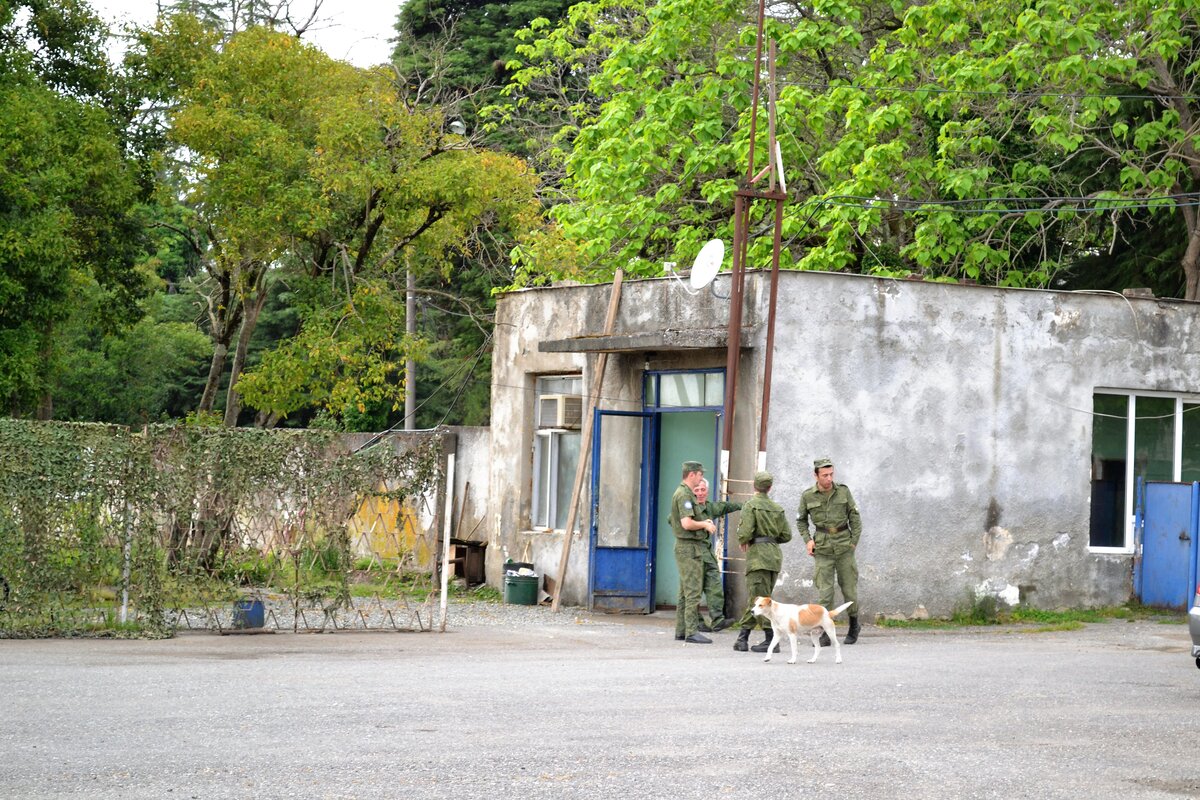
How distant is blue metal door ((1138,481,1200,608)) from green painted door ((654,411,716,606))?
5827mm

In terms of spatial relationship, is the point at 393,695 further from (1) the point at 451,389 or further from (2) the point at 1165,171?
(1) the point at 451,389

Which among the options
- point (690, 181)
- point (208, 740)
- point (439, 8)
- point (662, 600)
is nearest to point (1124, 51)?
point (690, 181)

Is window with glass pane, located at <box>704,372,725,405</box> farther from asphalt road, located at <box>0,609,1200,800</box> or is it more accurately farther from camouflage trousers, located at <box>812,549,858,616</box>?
asphalt road, located at <box>0,609,1200,800</box>

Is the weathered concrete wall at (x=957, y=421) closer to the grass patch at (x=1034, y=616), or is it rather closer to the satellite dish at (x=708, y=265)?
the grass patch at (x=1034, y=616)

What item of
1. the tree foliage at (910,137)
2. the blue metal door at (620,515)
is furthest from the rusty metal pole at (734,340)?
the tree foliage at (910,137)

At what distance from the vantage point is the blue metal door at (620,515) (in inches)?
767

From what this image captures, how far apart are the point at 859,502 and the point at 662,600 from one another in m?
3.34

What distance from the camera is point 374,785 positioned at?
7.60 meters

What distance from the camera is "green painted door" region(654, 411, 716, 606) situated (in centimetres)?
1959

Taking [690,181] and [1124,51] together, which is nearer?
[1124,51]

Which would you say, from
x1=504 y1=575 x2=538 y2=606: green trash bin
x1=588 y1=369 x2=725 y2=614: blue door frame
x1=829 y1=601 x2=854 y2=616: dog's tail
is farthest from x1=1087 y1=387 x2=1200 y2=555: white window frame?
x1=504 y1=575 x2=538 y2=606: green trash bin

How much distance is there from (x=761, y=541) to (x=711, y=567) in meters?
1.03

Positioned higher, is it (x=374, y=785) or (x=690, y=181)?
(x=690, y=181)

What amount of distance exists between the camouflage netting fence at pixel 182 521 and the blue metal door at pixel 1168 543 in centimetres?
932
